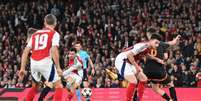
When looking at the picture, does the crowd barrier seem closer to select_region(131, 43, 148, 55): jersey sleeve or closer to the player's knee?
select_region(131, 43, 148, 55): jersey sleeve

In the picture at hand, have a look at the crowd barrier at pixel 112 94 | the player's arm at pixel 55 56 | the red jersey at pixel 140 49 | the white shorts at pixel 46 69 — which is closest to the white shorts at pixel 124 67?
the red jersey at pixel 140 49

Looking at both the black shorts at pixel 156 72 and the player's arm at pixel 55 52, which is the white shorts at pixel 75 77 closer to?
the black shorts at pixel 156 72

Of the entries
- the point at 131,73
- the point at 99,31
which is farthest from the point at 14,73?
the point at 131,73

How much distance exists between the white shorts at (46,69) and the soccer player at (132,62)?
2184 mm

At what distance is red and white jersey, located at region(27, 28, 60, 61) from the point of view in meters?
12.2

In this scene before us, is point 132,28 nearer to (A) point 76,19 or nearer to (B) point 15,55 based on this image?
(A) point 76,19

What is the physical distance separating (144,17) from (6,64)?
668cm

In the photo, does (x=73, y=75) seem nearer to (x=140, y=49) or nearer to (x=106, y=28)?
(x=140, y=49)

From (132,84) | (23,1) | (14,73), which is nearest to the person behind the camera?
(132,84)

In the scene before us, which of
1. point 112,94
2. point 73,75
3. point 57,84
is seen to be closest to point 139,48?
point 57,84

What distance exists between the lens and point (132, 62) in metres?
13.6

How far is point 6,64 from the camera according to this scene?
24.6 meters

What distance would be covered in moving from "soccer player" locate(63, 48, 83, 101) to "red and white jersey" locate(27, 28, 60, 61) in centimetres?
402

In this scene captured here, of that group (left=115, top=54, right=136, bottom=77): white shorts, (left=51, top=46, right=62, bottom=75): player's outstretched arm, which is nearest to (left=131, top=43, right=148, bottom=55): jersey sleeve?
(left=115, top=54, right=136, bottom=77): white shorts
